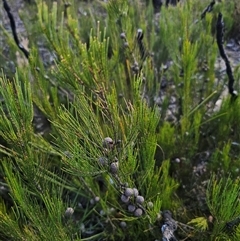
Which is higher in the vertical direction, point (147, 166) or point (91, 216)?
point (147, 166)

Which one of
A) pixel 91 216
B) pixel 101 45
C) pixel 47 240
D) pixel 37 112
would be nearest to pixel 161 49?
pixel 37 112

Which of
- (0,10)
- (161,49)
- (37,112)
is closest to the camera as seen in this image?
(37,112)

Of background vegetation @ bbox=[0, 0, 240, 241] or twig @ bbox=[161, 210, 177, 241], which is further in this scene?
twig @ bbox=[161, 210, 177, 241]

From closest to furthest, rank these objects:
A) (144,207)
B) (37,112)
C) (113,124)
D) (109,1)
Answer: (113,124) → (144,207) → (109,1) → (37,112)

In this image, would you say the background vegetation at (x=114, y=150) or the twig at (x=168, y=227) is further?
the twig at (x=168, y=227)

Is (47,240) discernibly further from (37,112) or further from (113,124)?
(37,112)

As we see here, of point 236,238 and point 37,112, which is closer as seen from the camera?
point 236,238

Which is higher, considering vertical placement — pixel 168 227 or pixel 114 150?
pixel 114 150

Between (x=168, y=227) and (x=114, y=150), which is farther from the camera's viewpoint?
(x=168, y=227)
